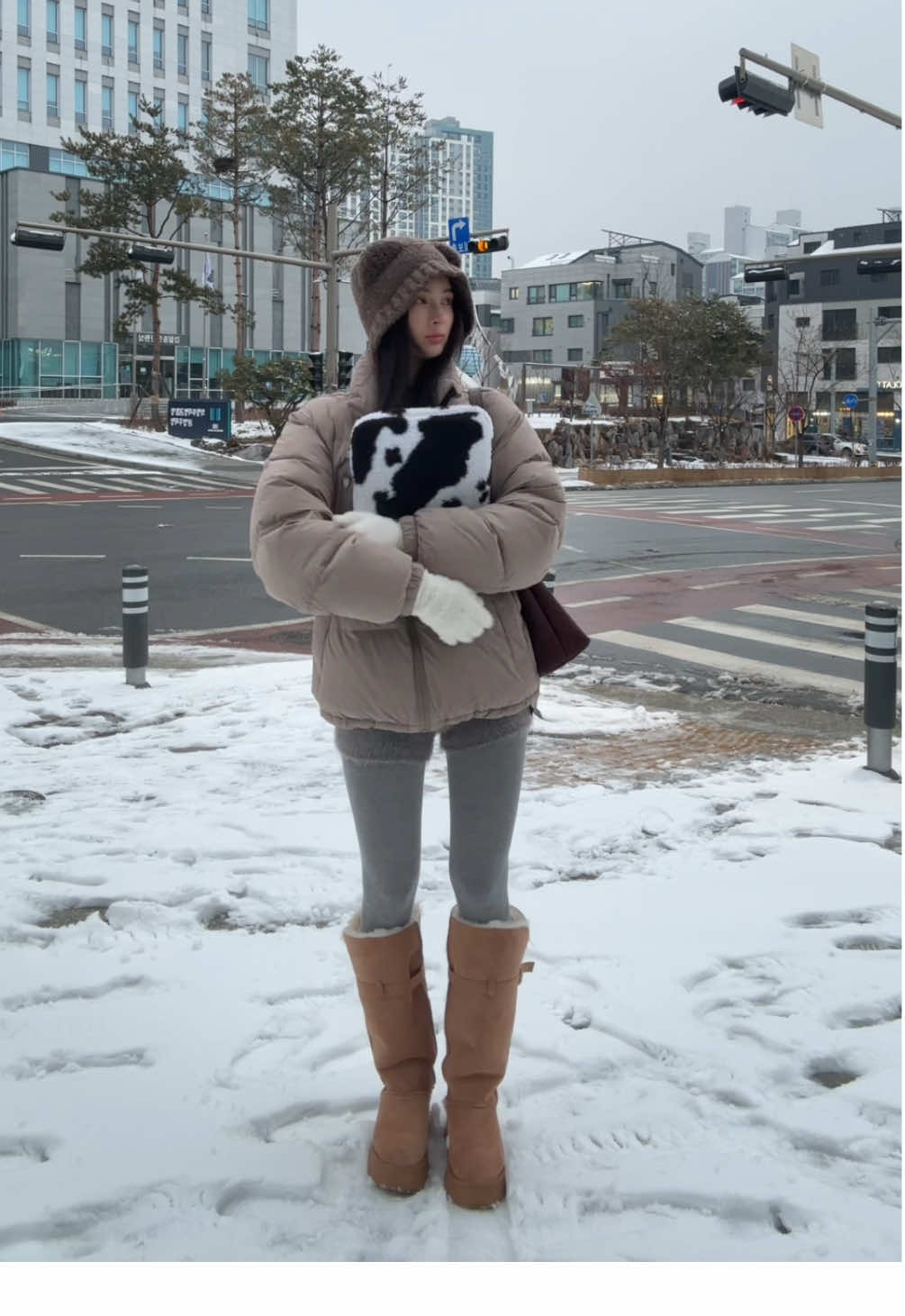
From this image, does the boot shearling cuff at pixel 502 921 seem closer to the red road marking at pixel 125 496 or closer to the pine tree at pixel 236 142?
the red road marking at pixel 125 496

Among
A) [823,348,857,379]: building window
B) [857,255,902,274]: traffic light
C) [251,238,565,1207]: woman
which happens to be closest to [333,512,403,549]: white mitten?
[251,238,565,1207]: woman

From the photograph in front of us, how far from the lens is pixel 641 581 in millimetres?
15531

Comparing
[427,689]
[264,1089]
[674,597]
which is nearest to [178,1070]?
[264,1089]

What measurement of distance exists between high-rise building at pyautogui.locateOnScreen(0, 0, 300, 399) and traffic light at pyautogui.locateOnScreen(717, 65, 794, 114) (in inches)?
1860

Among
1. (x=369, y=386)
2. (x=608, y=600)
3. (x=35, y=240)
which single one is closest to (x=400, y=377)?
(x=369, y=386)

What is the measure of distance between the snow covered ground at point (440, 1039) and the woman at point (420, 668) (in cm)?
25

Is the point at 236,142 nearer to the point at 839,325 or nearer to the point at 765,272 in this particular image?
the point at 765,272

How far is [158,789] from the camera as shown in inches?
239

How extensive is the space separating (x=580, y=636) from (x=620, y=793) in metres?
3.25

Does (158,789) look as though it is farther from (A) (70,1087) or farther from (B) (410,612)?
(B) (410,612)

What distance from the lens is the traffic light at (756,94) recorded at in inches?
629

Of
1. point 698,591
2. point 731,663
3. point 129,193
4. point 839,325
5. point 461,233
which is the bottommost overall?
point 731,663

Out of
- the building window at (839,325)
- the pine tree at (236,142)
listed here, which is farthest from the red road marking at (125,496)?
the building window at (839,325)

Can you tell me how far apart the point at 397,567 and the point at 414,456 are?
0.27 meters
